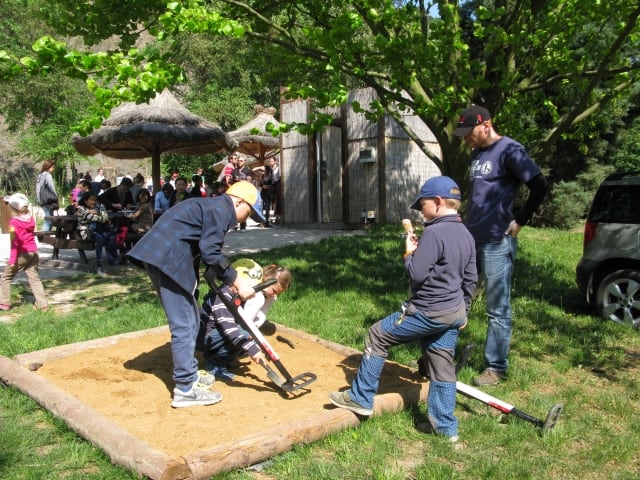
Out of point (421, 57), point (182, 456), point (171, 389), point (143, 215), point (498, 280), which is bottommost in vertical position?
point (171, 389)

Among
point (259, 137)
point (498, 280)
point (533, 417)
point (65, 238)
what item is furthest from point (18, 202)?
point (259, 137)

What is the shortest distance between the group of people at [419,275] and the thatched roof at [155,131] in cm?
740

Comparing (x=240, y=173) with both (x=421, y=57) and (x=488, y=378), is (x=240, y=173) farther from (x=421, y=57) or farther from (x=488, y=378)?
(x=488, y=378)

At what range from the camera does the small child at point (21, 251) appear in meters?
6.91

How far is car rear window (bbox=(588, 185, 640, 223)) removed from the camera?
6.38 metres

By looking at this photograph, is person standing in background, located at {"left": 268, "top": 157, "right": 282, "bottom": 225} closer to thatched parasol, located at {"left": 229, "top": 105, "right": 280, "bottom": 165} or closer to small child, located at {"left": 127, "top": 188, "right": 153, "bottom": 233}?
thatched parasol, located at {"left": 229, "top": 105, "right": 280, "bottom": 165}

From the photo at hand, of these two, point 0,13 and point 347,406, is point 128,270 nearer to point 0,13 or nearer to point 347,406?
point 347,406

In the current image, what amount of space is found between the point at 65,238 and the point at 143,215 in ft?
5.44

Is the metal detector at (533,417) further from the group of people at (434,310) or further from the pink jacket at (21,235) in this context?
the pink jacket at (21,235)

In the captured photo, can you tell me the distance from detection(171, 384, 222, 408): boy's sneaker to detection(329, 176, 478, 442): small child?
91 centimetres

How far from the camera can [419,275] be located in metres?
3.53

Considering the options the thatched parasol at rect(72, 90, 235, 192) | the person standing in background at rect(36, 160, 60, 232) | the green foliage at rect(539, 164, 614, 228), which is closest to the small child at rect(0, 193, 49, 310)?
the thatched parasol at rect(72, 90, 235, 192)

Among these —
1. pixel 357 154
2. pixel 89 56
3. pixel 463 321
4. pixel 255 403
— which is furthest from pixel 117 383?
pixel 357 154

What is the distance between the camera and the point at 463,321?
370 cm
